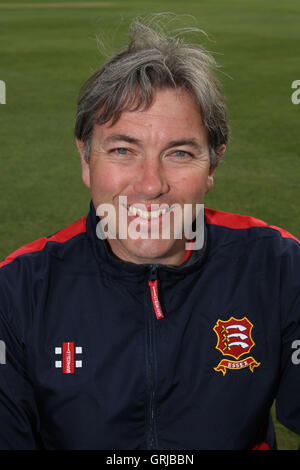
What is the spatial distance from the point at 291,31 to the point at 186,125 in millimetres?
13496

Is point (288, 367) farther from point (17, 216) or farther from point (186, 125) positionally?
point (17, 216)

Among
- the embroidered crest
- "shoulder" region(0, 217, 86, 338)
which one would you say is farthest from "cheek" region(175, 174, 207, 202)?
the embroidered crest

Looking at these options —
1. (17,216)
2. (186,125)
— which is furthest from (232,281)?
(17,216)

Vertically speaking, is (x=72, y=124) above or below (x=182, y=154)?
above

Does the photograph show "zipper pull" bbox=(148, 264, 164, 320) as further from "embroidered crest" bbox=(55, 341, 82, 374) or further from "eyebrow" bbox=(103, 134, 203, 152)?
"eyebrow" bbox=(103, 134, 203, 152)

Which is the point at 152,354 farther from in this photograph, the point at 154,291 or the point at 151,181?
the point at 151,181

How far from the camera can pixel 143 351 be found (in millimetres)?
1720

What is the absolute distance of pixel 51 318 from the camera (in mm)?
1730

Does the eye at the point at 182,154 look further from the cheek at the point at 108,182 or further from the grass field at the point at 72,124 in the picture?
the grass field at the point at 72,124

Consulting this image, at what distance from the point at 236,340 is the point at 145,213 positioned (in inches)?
16.5

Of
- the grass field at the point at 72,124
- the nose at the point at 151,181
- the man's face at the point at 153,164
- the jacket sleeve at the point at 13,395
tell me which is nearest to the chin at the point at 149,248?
the man's face at the point at 153,164

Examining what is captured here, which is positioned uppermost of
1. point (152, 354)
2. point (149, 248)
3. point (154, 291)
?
point (149, 248)

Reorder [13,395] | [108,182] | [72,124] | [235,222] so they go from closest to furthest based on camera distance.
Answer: [13,395] → [108,182] → [235,222] → [72,124]

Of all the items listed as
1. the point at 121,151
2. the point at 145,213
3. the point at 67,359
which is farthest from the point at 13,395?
the point at 121,151
